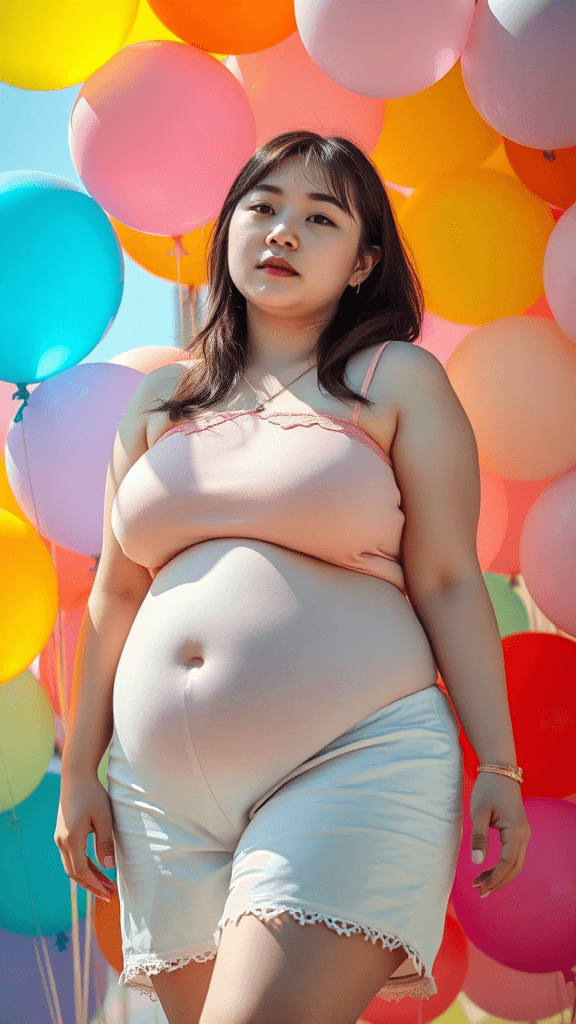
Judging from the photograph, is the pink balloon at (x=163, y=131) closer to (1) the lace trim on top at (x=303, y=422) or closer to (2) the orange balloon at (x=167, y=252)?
(2) the orange balloon at (x=167, y=252)

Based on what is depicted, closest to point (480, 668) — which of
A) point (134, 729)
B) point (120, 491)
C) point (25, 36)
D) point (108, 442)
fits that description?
point (134, 729)

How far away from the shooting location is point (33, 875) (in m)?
2.21

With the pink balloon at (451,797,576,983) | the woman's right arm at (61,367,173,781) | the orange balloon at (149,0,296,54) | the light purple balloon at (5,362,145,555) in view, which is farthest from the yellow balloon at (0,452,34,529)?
the pink balloon at (451,797,576,983)

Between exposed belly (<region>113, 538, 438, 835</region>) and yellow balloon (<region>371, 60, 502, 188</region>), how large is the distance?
1.22 metres

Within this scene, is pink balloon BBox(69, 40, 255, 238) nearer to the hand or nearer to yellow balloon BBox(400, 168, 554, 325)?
yellow balloon BBox(400, 168, 554, 325)

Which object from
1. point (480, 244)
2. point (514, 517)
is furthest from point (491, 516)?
point (480, 244)

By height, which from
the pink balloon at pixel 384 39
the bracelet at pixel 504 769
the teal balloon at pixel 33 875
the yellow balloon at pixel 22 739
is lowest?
the teal balloon at pixel 33 875

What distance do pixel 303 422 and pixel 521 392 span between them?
0.73 meters

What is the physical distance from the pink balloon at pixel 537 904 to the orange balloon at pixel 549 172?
47.2 inches

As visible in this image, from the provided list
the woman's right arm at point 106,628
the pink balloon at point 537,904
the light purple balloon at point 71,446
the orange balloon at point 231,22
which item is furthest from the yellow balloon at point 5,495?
the pink balloon at point 537,904

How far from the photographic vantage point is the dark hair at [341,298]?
5.36ft

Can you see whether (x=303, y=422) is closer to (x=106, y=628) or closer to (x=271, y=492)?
(x=271, y=492)

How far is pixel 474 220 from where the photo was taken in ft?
7.06

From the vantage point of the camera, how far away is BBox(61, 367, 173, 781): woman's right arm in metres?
1.57
